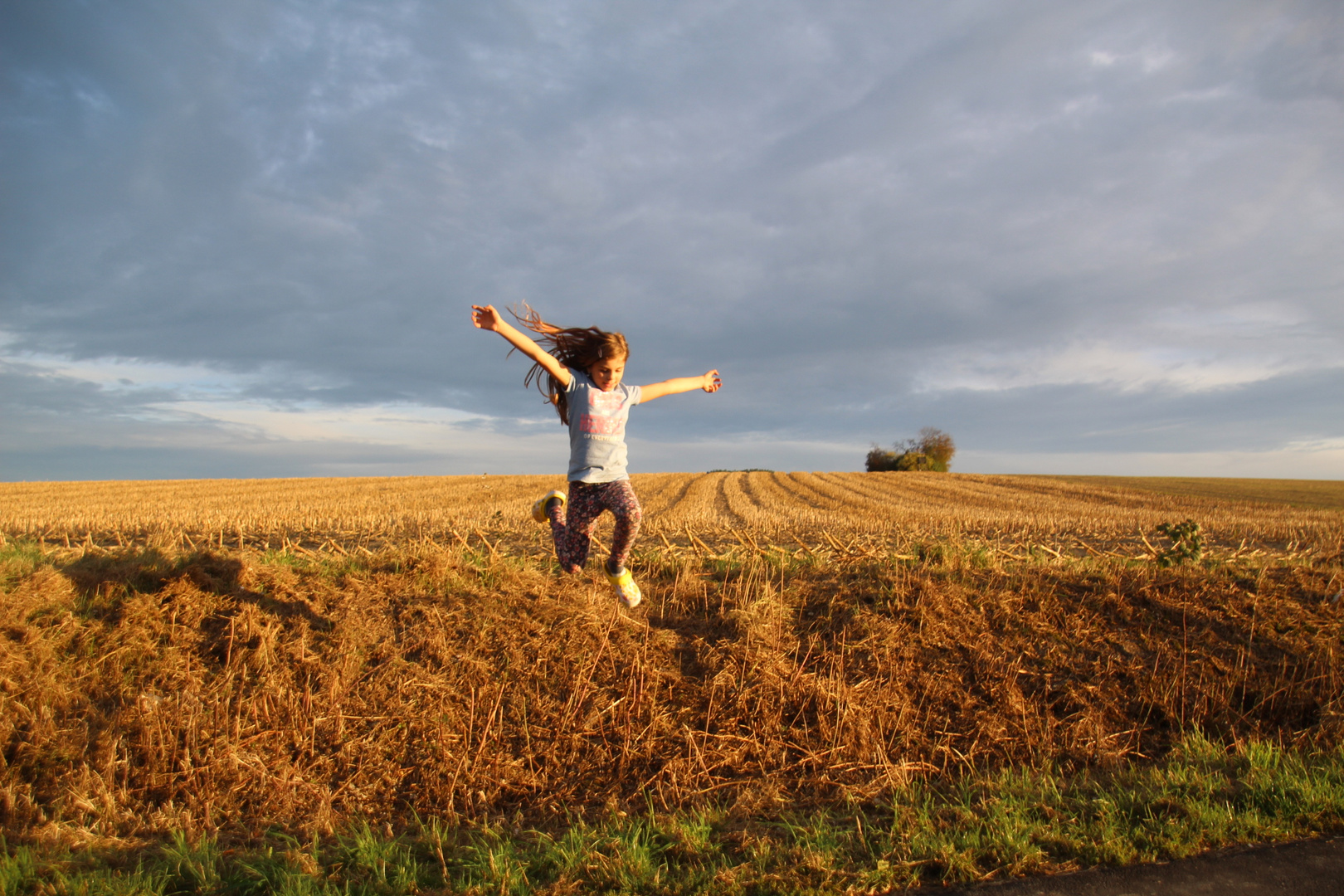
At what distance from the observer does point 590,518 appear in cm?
516

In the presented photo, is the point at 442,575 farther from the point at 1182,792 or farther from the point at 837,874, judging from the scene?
the point at 1182,792

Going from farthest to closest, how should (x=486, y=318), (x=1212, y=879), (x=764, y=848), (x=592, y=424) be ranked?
(x=592, y=424)
(x=486, y=318)
(x=764, y=848)
(x=1212, y=879)

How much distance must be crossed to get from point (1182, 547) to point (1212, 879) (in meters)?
5.39

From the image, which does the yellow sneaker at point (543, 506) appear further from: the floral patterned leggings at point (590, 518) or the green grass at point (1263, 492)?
the green grass at point (1263, 492)

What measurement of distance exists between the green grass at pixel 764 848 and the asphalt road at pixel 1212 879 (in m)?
0.07

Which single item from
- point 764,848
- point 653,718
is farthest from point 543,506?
point 764,848

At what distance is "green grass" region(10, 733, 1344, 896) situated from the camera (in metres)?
2.99

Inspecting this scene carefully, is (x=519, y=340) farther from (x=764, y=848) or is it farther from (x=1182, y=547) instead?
(x=1182, y=547)

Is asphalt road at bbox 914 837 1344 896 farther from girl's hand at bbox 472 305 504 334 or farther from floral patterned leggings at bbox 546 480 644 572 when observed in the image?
girl's hand at bbox 472 305 504 334

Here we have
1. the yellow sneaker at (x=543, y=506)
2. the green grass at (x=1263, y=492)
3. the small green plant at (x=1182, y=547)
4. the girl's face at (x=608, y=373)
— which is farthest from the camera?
the green grass at (x=1263, y=492)

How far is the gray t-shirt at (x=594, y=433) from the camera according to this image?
16.2 ft

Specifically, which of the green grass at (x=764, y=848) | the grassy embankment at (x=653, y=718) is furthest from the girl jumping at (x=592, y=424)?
the green grass at (x=764, y=848)

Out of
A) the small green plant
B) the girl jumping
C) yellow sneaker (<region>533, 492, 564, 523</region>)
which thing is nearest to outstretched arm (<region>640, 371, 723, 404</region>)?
the girl jumping

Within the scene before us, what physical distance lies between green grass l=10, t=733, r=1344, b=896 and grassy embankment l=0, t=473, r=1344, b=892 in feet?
0.07
